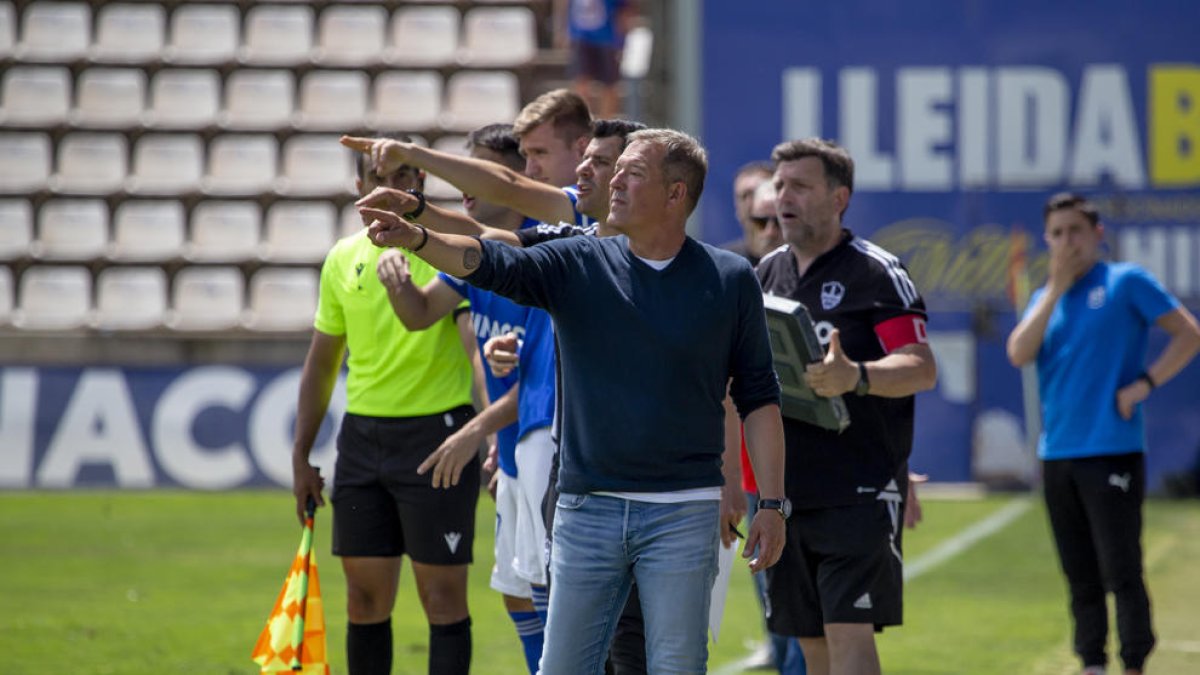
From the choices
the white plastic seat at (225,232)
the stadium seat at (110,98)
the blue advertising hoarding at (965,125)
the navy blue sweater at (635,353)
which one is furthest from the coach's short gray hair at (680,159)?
the stadium seat at (110,98)

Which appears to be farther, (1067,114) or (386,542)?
(1067,114)

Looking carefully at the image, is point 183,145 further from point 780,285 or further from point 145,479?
point 780,285

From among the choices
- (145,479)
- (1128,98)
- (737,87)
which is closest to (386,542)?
(145,479)

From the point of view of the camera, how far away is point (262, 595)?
1009 cm

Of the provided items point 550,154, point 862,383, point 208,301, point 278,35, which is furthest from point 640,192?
point 278,35

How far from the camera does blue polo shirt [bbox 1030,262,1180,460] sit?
7.54 metres

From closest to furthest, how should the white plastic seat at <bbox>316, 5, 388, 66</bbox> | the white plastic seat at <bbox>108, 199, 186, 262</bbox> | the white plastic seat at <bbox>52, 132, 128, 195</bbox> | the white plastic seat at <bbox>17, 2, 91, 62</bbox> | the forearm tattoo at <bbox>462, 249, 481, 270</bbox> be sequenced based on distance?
the forearm tattoo at <bbox>462, 249, 481, 270</bbox>
the white plastic seat at <bbox>108, 199, 186, 262</bbox>
the white plastic seat at <bbox>52, 132, 128, 195</bbox>
the white plastic seat at <bbox>17, 2, 91, 62</bbox>
the white plastic seat at <bbox>316, 5, 388, 66</bbox>

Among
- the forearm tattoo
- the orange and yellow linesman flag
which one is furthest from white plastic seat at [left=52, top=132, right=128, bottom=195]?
the forearm tattoo

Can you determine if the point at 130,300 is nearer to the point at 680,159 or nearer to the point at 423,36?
the point at 423,36

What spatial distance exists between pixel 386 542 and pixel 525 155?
1.54 m

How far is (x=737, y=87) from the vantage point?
1669 cm

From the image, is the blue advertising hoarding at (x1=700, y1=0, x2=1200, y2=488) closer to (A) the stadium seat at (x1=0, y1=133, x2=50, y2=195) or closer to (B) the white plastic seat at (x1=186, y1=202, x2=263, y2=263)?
(B) the white plastic seat at (x1=186, y1=202, x2=263, y2=263)

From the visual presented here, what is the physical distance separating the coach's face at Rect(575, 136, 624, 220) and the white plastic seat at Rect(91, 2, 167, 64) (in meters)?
14.6

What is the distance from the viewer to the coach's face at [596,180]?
207 inches
